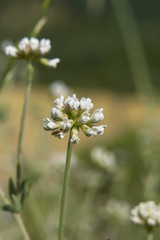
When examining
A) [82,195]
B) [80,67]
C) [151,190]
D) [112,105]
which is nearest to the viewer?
[151,190]

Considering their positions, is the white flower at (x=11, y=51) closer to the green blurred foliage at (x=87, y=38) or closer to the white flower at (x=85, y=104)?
the white flower at (x=85, y=104)

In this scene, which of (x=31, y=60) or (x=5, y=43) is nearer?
(x=31, y=60)

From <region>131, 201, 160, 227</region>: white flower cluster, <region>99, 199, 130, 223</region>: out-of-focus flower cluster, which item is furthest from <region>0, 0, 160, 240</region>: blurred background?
<region>131, 201, 160, 227</region>: white flower cluster

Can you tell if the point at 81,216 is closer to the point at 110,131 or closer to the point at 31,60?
the point at 31,60

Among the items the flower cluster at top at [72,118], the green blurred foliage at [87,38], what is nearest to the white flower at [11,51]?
the flower cluster at top at [72,118]

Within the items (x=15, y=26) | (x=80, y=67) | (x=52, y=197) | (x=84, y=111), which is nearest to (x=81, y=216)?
(x=52, y=197)

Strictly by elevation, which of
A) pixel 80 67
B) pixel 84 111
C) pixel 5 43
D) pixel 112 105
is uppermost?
pixel 80 67

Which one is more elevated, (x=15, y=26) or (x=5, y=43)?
(x=15, y=26)
